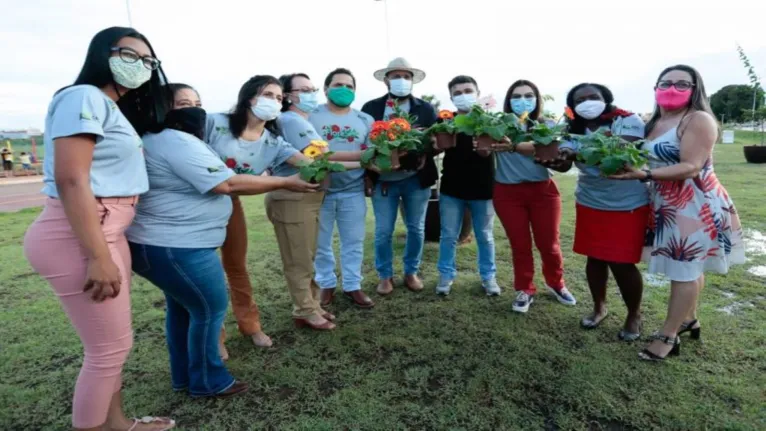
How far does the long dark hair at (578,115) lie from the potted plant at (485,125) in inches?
19.1

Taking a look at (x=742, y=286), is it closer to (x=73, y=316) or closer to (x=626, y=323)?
(x=626, y=323)

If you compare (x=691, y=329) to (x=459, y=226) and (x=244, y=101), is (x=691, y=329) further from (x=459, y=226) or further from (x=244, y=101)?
(x=244, y=101)

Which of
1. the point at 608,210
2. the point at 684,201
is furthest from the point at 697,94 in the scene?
the point at 608,210

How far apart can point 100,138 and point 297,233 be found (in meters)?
1.64

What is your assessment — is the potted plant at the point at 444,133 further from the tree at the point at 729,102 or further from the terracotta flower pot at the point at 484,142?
the tree at the point at 729,102

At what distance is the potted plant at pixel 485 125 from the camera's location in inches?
121

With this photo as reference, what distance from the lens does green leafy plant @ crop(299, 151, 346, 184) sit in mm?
2641

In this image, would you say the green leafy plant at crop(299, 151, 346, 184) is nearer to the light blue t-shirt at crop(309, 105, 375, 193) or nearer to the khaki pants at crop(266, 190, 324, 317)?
the khaki pants at crop(266, 190, 324, 317)

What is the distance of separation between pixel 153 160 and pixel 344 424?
164 centimetres

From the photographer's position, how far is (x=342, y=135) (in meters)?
3.70

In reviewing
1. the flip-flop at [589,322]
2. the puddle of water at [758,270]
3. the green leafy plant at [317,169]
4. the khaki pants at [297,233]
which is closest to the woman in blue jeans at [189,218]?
the green leafy plant at [317,169]

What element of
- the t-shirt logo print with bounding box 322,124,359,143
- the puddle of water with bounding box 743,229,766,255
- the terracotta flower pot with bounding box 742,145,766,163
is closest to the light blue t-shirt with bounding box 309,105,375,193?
the t-shirt logo print with bounding box 322,124,359,143

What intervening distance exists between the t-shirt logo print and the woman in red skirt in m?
1.59

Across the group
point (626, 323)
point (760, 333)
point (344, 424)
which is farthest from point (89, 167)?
point (760, 333)
